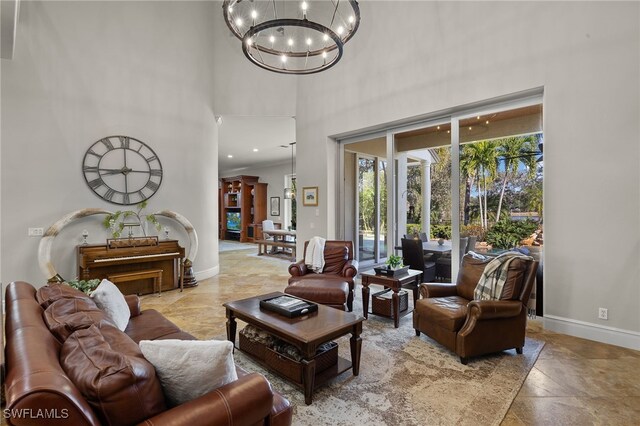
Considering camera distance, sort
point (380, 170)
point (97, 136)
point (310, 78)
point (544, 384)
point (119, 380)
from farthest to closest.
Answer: point (310, 78), point (380, 170), point (97, 136), point (544, 384), point (119, 380)

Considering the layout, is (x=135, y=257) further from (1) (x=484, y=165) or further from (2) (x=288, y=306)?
(1) (x=484, y=165)

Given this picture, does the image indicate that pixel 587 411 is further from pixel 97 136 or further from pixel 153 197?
pixel 97 136

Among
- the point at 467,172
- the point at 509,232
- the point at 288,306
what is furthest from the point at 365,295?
the point at 467,172

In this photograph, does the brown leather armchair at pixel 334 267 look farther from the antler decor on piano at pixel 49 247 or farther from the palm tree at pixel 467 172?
the antler decor on piano at pixel 49 247

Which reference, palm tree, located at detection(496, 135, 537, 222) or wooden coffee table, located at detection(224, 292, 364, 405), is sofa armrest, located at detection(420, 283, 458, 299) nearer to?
wooden coffee table, located at detection(224, 292, 364, 405)

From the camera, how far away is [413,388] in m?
2.38

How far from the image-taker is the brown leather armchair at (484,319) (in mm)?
2719

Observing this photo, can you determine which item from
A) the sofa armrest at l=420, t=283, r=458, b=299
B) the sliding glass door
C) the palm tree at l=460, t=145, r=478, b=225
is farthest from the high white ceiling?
the sofa armrest at l=420, t=283, r=458, b=299

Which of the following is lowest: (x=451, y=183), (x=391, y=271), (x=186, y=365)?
(x=391, y=271)

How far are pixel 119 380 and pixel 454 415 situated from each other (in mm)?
2016

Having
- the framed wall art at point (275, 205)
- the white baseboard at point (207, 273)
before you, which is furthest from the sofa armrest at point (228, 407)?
the framed wall art at point (275, 205)

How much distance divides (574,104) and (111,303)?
474 cm

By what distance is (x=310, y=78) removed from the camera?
6.25 m

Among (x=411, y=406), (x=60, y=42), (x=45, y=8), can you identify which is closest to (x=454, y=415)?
(x=411, y=406)
